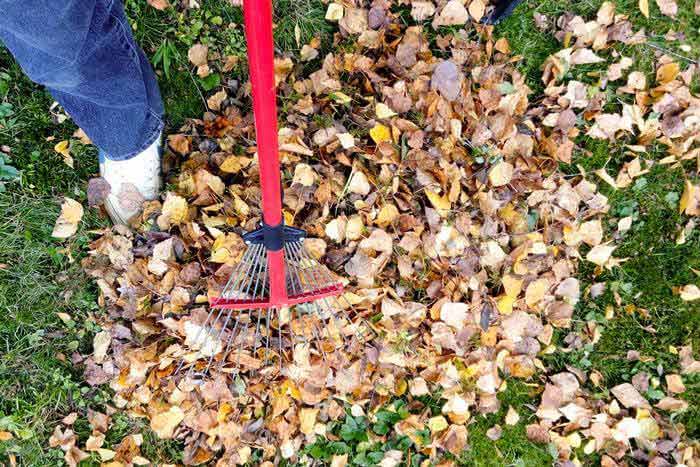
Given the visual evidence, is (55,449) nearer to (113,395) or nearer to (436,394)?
(113,395)

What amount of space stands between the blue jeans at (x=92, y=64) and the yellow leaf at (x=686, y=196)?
5.38 feet

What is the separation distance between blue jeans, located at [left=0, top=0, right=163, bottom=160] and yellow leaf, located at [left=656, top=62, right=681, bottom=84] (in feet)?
5.25

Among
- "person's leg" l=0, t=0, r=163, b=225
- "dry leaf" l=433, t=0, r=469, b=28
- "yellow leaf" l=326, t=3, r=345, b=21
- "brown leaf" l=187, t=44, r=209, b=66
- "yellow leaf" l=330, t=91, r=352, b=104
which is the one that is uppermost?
"yellow leaf" l=326, t=3, r=345, b=21

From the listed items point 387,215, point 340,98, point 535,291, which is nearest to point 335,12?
point 340,98

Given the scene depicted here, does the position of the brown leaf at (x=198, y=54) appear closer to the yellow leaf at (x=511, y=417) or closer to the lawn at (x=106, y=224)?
the lawn at (x=106, y=224)

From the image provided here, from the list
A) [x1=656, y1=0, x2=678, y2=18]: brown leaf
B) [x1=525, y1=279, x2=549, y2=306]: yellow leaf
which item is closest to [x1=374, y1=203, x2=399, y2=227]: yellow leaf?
[x1=525, y1=279, x2=549, y2=306]: yellow leaf

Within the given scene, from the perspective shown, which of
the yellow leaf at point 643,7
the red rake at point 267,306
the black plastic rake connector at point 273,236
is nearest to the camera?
the black plastic rake connector at point 273,236

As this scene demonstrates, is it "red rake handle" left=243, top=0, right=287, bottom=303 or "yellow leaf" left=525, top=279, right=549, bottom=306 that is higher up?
"red rake handle" left=243, top=0, right=287, bottom=303

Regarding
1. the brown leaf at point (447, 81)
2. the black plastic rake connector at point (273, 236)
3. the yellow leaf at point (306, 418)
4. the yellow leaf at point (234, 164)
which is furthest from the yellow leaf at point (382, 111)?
the yellow leaf at point (306, 418)

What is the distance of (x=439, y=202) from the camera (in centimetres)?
162

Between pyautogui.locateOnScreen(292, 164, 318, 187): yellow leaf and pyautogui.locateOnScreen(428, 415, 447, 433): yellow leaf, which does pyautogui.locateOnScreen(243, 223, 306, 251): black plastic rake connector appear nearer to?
pyautogui.locateOnScreen(292, 164, 318, 187): yellow leaf

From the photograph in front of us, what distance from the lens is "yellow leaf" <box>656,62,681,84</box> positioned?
6.37 feet

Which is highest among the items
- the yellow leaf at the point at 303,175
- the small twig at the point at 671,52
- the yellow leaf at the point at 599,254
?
the small twig at the point at 671,52

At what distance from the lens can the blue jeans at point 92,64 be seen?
1.07 meters
